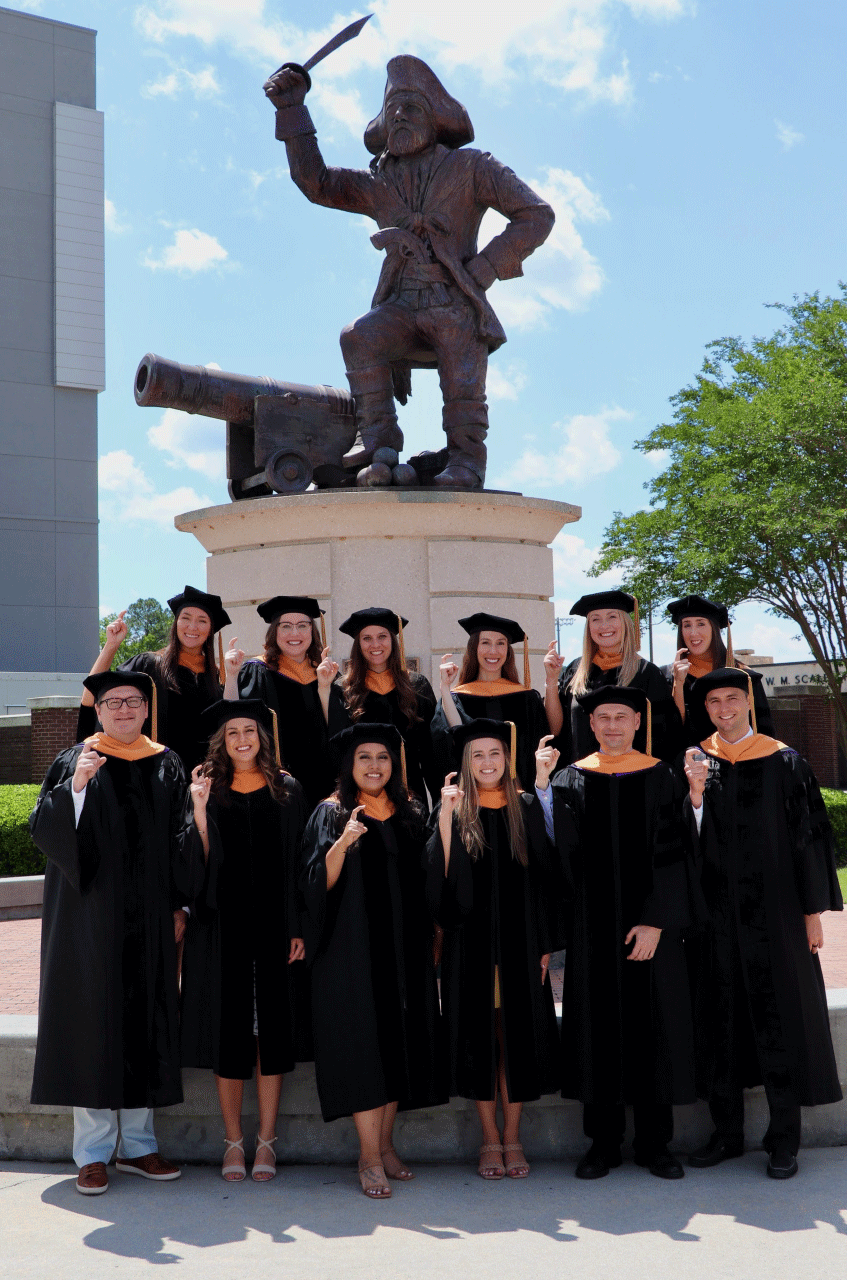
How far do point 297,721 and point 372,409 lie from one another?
390cm

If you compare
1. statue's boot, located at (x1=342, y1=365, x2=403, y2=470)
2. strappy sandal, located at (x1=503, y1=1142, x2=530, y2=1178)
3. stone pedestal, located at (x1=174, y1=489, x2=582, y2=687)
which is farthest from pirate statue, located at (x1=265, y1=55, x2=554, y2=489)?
strappy sandal, located at (x1=503, y1=1142, x2=530, y2=1178)

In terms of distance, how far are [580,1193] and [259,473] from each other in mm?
5884

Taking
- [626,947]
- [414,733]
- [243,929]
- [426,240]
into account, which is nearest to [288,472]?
[426,240]

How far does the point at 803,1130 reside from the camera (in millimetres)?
4781

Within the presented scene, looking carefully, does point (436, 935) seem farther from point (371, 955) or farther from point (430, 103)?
point (430, 103)

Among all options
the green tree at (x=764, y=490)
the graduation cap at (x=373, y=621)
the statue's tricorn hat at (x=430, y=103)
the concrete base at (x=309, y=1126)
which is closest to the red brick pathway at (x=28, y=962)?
the concrete base at (x=309, y=1126)

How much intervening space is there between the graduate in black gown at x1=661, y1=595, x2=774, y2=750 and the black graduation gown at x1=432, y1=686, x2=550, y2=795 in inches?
24.8

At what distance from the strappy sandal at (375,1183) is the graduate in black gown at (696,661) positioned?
2.27 meters

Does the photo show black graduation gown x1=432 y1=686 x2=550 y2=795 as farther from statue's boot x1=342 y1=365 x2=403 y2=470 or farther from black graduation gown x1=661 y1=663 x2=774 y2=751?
statue's boot x1=342 y1=365 x2=403 y2=470

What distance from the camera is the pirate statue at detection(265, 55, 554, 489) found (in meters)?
8.84

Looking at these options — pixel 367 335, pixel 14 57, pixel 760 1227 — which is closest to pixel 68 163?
pixel 14 57

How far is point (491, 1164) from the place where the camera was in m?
4.43

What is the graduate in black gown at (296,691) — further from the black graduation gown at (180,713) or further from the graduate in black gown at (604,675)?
the graduate in black gown at (604,675)

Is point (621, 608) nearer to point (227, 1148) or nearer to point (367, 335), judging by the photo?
point (227, 1148)
